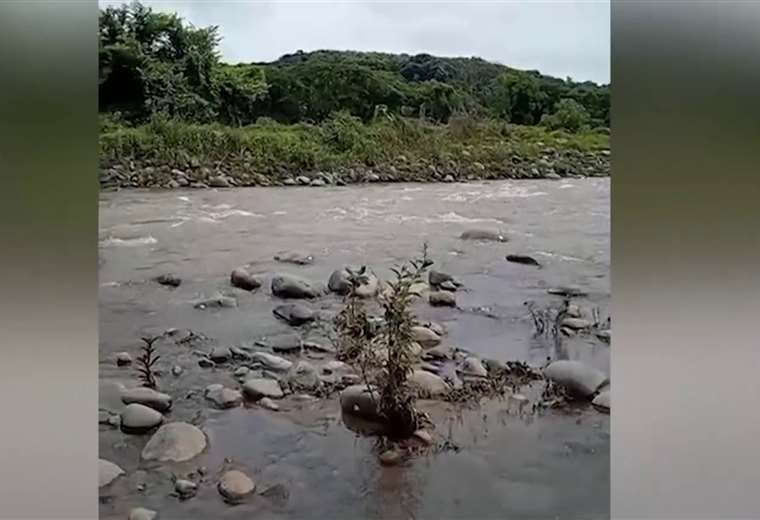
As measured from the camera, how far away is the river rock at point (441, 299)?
6.89 ft

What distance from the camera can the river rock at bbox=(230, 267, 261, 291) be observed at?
2.06 m

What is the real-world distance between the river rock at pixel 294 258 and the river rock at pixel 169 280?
287 millimetres

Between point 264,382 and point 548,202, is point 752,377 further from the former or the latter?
point 264,382

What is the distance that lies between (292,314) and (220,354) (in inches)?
9.2

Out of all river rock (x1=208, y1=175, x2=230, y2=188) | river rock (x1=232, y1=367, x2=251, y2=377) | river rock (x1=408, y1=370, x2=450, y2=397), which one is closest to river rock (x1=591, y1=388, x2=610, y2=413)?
river rock (x1=408, y1=370, x2=450, y2=397)

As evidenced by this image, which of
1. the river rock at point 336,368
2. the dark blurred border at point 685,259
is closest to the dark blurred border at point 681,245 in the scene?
the dark blurred border at point 685,259

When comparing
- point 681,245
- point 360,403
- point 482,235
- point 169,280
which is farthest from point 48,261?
point 681,245

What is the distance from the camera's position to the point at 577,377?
6.89 ft

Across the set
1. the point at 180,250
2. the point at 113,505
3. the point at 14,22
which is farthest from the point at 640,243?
the point at 14,22

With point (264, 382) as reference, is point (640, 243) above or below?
above

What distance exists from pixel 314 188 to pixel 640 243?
0.98m

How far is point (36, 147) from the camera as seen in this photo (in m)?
1.94

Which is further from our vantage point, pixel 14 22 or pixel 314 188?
pixel 314 188

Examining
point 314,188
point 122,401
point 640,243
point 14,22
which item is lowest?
point 122,401
